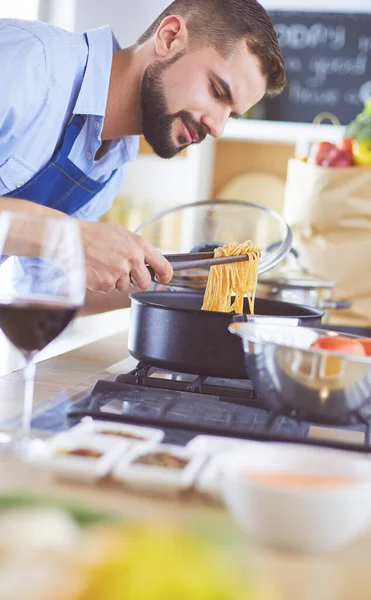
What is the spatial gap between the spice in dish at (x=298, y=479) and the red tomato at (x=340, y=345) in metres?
0.32

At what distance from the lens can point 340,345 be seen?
95cm

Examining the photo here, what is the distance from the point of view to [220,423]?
929 mm

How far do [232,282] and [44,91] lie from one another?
62cm

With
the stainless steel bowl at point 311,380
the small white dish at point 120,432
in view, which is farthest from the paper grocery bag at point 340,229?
the small white dish at point 120,432

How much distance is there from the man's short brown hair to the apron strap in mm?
317

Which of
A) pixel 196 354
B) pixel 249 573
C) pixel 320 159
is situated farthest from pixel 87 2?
pixel 249 573

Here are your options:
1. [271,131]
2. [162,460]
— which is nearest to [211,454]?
[162,460]

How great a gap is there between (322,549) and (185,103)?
1555 millimetres

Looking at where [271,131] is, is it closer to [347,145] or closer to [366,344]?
[347,145]

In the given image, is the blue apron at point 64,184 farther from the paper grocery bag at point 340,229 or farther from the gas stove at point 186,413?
the gas stove at point 186,413

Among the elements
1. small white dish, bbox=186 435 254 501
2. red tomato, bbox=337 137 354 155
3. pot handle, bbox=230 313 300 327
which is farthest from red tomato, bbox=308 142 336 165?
small white dish, bbox=186 435 254 501

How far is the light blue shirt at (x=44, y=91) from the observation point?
1697mm

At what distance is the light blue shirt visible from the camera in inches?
66.8

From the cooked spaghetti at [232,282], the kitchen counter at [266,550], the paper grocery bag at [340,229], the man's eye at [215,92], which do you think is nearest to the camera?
the kitchen counter at [266,550]
